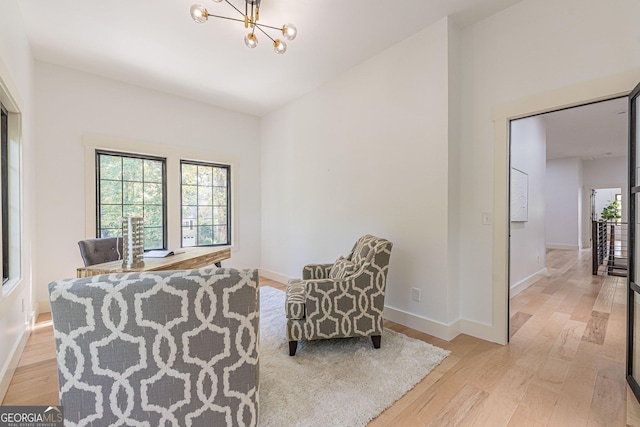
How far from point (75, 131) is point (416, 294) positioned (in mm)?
4393

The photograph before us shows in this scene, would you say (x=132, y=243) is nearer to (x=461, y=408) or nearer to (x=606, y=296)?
(x=461, y=408)

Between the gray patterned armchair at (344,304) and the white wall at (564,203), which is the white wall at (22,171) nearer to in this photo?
the gray patterned armchair at (344,304)

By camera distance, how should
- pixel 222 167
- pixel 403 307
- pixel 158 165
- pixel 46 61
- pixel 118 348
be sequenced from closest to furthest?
pixel 118 348 → pixel 403 307 → pixel 46 61 → pixel 158 165 → pixel 222 167

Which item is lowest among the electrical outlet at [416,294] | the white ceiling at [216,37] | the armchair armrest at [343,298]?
the electrical outlet at [416,294]

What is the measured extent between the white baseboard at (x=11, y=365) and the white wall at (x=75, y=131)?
1036 millimetres

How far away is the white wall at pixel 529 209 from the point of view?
387cm

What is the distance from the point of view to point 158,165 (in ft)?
13.7

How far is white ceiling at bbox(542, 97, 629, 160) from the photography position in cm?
428

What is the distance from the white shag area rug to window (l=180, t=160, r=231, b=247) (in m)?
2.50

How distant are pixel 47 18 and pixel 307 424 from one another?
3.87 m

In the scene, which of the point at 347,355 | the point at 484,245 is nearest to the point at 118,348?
the point at 347,355

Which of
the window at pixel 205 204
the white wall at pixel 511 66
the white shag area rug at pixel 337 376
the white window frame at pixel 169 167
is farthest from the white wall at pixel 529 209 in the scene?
the window at pixel 205 204

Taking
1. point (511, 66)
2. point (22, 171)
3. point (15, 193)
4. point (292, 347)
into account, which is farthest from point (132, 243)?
point (511, 66)

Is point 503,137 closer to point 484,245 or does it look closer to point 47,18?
point 484,245
